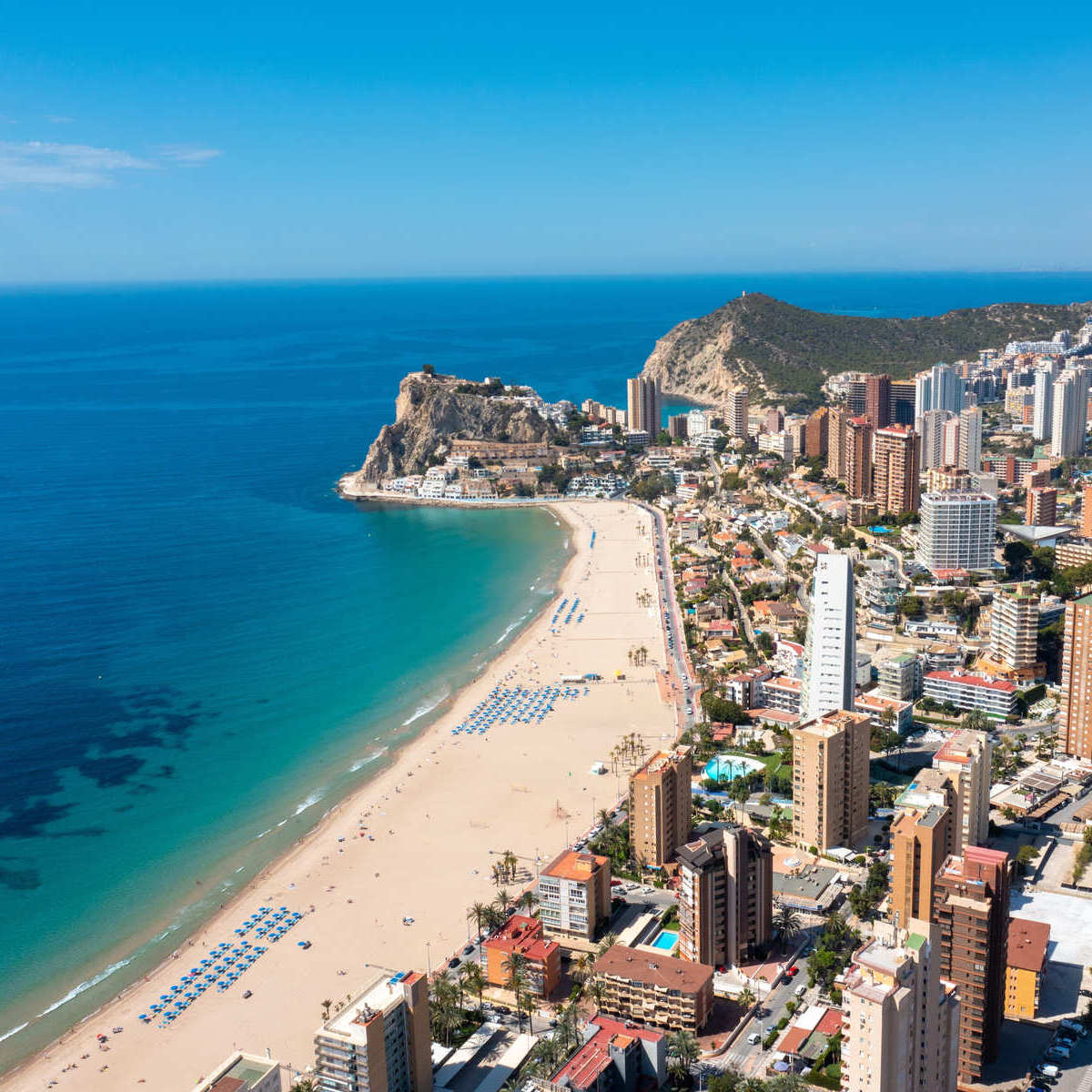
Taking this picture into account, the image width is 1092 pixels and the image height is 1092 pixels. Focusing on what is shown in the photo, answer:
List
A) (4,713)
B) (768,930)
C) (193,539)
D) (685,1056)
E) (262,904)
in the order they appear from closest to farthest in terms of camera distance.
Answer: (685,1056)
(768,930)
(262,904)
(4,713)
(193,539)

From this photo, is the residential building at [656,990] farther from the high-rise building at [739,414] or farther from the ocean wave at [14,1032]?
the high-rise building at [739,414]

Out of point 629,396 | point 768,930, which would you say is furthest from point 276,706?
point 629,396

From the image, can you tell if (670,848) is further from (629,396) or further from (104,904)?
(629,396)

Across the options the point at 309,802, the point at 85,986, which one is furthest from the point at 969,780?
the point at 85,986

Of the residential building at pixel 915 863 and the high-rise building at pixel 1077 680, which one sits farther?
the high-rise building at pixel 1077 680

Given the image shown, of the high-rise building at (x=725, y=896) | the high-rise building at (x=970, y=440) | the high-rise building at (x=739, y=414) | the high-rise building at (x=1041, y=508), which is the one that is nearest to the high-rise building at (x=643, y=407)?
the high-rise building at (x=739, y=414)

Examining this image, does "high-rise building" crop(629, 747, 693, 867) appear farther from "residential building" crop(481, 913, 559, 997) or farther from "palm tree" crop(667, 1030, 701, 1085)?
"palm tree" crop(667, 1030, 701, 1085)

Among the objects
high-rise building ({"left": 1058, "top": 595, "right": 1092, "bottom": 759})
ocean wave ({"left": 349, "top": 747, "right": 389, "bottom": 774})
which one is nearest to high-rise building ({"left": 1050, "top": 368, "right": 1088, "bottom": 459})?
high-rise building ({"left": 1058, "top": 595, "right": 1092, "bottom": 759})
